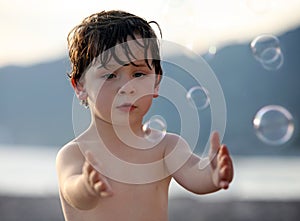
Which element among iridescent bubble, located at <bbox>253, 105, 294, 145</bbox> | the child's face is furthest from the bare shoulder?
iridescent bubble, located at <bbox>253, 105, 294, 145</bbox>

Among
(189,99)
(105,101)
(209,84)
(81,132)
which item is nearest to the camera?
(105,101)

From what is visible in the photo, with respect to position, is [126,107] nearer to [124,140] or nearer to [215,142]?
[124,140]

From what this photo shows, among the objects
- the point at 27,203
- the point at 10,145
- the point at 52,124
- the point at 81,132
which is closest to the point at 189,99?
the point at 81,132

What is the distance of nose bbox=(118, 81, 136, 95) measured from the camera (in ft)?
7.23

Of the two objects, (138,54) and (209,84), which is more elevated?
(138,54)

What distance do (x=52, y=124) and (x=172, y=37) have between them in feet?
40.3

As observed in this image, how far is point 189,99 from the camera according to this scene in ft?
10.9

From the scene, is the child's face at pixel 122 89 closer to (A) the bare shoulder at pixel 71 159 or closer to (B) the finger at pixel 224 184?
(A) the bare shoulder at pixel 71 159

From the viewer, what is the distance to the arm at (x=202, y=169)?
6.49 ft

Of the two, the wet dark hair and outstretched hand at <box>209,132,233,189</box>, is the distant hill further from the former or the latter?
outstretched hand at <box>209,132,233,189</box>

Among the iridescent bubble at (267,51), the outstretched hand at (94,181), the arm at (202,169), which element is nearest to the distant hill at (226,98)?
the iridescent bubble at (267,51)

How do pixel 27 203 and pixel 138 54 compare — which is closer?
pixel 138 54

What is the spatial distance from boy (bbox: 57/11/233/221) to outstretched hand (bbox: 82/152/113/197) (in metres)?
0.26

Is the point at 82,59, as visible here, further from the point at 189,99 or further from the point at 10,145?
the point at 10,145
